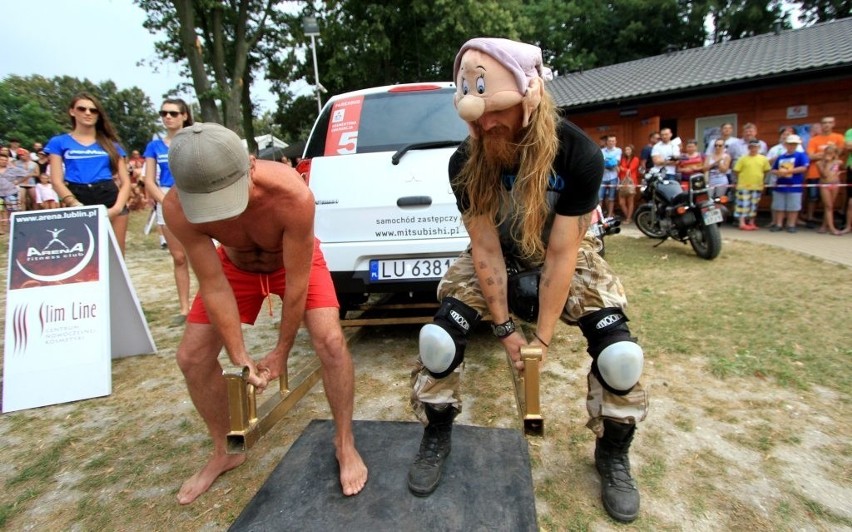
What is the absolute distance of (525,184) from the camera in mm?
1834

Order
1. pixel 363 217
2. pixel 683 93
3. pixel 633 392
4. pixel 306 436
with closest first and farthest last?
pixel 633 392
pixel 306 436
pixel 363 217
pixel 683 93

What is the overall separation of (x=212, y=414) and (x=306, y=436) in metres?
0.45

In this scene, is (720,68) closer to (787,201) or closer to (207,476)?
(787,201)

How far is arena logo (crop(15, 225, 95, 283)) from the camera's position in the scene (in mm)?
3283

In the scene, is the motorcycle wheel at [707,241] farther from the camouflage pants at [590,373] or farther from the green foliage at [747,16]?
the green foliage at [747,16]

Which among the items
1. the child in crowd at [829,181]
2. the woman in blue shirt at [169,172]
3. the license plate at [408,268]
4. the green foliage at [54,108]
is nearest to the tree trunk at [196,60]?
the woman in blue shirt at [169,172]

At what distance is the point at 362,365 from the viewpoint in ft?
11.1

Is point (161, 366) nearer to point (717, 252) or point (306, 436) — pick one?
point (306, 436)

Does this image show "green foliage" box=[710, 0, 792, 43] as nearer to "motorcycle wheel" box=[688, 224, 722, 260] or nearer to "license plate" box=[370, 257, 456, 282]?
"motorcycle wheel" box=[688, 224, 722, 260]

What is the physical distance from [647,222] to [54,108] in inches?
2524

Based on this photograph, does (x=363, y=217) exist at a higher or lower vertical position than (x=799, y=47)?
lower

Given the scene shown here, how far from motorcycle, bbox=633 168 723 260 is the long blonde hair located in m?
4.97

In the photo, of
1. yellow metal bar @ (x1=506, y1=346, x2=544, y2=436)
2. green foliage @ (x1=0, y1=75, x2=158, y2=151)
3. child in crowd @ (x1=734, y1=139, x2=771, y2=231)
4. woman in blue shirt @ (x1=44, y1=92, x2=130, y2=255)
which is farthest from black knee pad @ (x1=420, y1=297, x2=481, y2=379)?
green foliage @ (x1=0, y1=75, x2=158, y2=151)

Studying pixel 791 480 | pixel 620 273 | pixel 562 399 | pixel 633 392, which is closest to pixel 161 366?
pixel 562 399
